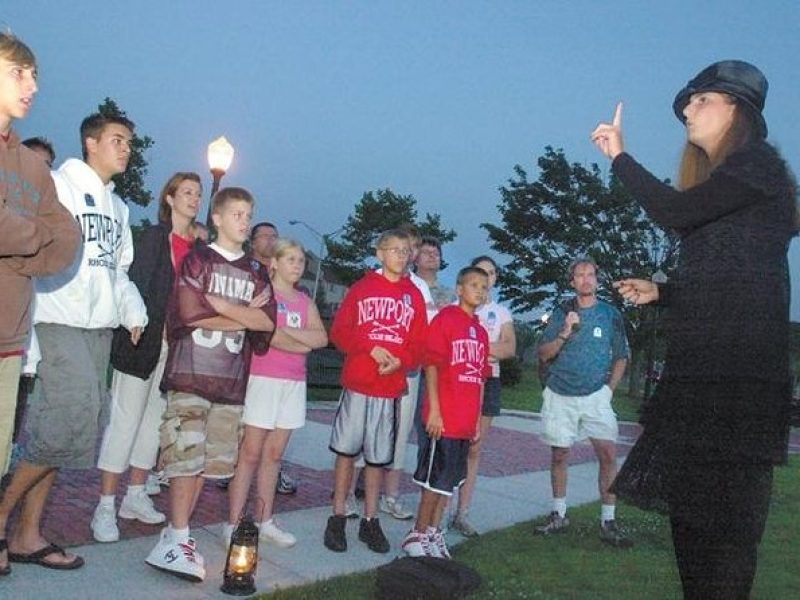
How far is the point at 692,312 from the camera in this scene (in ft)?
7.22

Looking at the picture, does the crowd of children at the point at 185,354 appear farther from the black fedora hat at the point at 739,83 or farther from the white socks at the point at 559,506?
the black fedora hat at the point at 739,83

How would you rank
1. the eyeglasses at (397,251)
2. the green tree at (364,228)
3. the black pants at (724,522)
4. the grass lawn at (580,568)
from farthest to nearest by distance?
the green tree at (364,228), the eyeglasses at (397,251), the grass lawn at (580,568), the black pants at (724,522)

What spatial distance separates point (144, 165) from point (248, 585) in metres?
26.1

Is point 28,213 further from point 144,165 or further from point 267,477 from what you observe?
point 144,165

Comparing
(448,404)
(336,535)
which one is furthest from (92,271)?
(448,404)

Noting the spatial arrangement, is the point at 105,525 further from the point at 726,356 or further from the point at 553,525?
the point at 726,356

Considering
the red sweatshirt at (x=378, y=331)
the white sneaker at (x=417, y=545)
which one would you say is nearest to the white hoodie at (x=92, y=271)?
the red sweatshirt at (x=378, y=331)

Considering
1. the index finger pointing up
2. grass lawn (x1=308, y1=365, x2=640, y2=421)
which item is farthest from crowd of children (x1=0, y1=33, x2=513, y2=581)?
grass lawn (x1=308, y1=365, x2=640, y2=421)

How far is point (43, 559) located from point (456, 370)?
8.62 feet

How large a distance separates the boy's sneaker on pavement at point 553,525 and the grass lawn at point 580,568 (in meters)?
0.07

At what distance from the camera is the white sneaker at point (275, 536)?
15.0ft

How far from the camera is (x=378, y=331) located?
4.97m

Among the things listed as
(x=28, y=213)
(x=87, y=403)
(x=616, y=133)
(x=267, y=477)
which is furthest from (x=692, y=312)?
(x=267, y=477)

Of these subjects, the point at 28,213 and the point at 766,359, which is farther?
the point at 28,213
